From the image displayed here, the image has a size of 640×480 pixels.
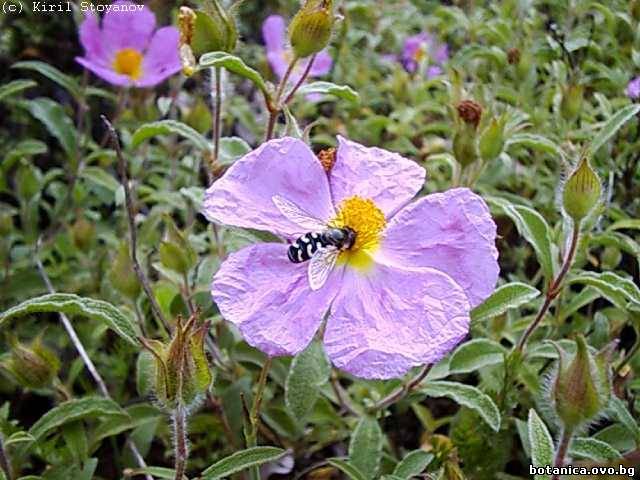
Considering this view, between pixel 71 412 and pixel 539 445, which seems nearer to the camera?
pixel 539 445

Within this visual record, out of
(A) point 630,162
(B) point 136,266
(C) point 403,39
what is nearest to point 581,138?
(A) point 630,162

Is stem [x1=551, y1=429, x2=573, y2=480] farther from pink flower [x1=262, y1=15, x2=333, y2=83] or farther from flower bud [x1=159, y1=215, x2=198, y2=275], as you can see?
pink flower [x1=262, y1=15, x2=333, y2=83]

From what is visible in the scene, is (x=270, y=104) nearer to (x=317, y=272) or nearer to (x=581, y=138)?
(x=317, y=272)

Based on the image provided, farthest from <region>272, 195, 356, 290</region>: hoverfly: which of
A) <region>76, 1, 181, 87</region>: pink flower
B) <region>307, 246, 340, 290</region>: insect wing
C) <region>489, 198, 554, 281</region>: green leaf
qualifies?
<region>76, 1, 181, 87</region>: pink flower

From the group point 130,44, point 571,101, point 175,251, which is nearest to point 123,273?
point 175,251

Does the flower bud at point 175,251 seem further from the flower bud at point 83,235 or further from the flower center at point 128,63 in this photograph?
the flower center at point 128,63

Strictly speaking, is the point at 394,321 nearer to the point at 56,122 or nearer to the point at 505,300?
the point at 505,300

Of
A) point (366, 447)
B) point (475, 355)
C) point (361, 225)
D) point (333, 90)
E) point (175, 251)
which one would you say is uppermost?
point (333, 90)
